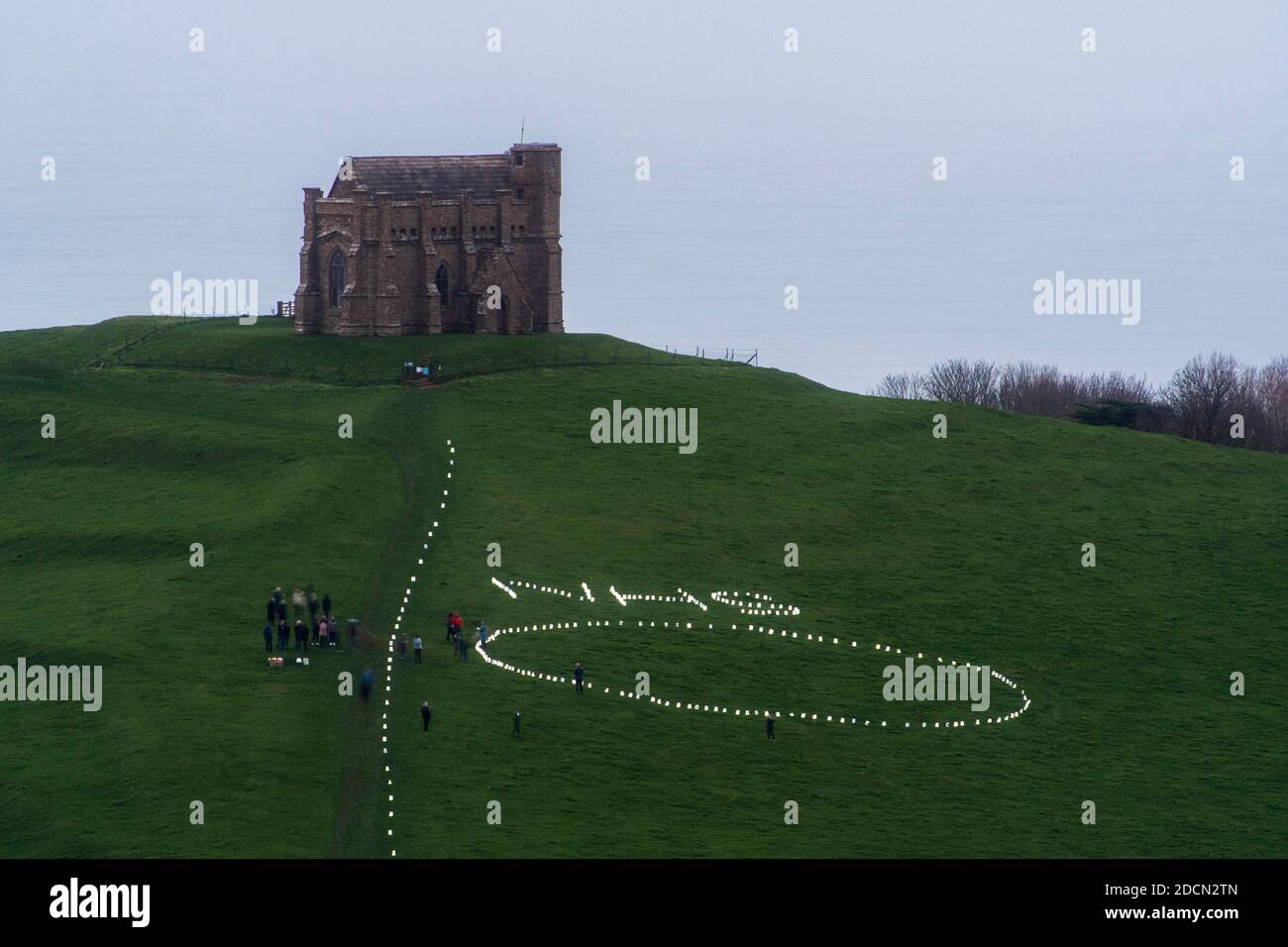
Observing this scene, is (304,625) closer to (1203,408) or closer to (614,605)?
(614,605)

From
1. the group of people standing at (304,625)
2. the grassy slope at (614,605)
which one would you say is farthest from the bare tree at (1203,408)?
the group of people standing at (304,625)

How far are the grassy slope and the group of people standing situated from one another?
1220 millimetres

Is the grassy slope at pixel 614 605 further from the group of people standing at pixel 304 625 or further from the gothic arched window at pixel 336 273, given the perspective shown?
the gothic arched window at pixel 336 273

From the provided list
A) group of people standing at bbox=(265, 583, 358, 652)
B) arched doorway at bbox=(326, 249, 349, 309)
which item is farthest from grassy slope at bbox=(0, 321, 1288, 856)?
arched doorway at bbox=(326, 249, 349, 309)

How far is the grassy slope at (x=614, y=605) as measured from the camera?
85125 mm

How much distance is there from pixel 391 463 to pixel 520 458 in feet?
27.5

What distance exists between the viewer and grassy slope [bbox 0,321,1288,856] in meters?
85.1

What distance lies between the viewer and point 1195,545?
416 feet

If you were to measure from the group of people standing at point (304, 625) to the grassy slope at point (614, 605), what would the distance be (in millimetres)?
1220

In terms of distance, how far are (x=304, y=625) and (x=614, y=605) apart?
17860mm

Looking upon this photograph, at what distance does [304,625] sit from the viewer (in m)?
98.3

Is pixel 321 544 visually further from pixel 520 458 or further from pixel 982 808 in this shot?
pixel 982 808

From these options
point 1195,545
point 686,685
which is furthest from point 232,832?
point 1195,545

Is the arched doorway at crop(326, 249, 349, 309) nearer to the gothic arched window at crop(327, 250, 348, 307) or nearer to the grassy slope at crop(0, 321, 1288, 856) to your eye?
the gothic arched window at crop(327, 250, 348, 307)
